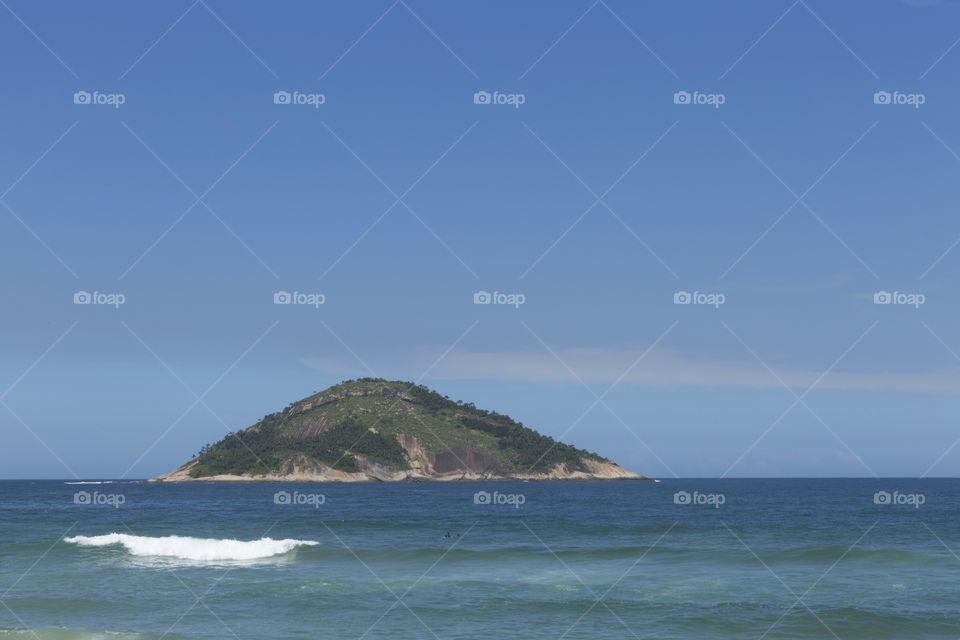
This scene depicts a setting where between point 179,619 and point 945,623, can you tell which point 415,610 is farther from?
point 945,623

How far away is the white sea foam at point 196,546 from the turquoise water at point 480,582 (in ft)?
0.53

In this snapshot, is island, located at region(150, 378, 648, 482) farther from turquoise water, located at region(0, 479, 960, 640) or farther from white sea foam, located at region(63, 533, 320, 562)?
white sea foam, located at region(63, 533, 320, 562)

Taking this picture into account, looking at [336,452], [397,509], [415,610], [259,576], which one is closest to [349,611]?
[415,610]

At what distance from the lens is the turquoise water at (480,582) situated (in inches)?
993

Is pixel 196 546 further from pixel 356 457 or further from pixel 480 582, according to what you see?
pixel 356 457

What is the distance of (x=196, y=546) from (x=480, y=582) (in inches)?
727

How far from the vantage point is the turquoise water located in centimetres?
2522

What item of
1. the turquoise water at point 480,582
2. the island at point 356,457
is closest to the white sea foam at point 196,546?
the turquoise water at point 480,582

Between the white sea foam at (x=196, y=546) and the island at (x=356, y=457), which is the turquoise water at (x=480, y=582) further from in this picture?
the island at (x=356, y=457)

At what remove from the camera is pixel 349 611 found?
89.2 feet

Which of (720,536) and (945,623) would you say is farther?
(720,536)

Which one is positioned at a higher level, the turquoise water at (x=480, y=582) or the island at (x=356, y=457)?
the island at (x=356, y=457)

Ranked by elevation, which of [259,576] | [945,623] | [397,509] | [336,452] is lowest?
[945,623]

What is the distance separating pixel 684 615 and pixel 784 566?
44.9 ft
